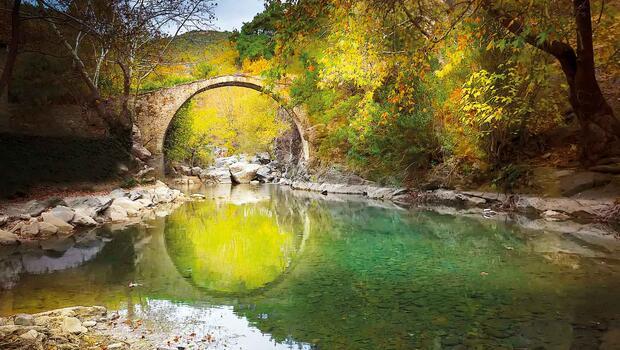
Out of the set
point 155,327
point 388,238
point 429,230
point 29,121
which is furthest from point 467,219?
point 29,121

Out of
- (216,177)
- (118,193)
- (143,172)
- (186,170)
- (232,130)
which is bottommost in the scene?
(216,177)

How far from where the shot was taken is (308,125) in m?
23.6

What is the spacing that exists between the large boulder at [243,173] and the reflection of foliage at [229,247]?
17.0m

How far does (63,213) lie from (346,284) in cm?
703

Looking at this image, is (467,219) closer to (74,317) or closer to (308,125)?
(74,317)

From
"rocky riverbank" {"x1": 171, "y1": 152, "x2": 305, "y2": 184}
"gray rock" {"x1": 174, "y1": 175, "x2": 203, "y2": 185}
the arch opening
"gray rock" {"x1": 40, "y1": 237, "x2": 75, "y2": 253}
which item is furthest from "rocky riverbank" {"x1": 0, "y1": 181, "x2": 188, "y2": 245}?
"rocky riverbank" {"x1": 171, "y1": 152, "x2": 305, "y2": 184}

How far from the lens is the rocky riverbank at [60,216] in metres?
8.31

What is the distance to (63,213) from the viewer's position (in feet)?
31.3

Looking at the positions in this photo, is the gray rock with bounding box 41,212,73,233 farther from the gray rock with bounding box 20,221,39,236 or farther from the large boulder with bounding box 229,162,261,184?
the large boulder with bounding box 229,162,261,184

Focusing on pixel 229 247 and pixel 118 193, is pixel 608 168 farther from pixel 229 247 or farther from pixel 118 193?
pixel 118 193

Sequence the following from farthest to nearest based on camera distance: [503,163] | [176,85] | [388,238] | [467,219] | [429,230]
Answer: [176,85], [503,163], [467,219], [429,230], [388,238]

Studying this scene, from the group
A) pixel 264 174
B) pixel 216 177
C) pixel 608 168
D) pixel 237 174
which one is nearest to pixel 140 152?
pixel 237 174

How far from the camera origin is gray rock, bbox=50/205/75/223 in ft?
30.7

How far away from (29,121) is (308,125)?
1291cm
